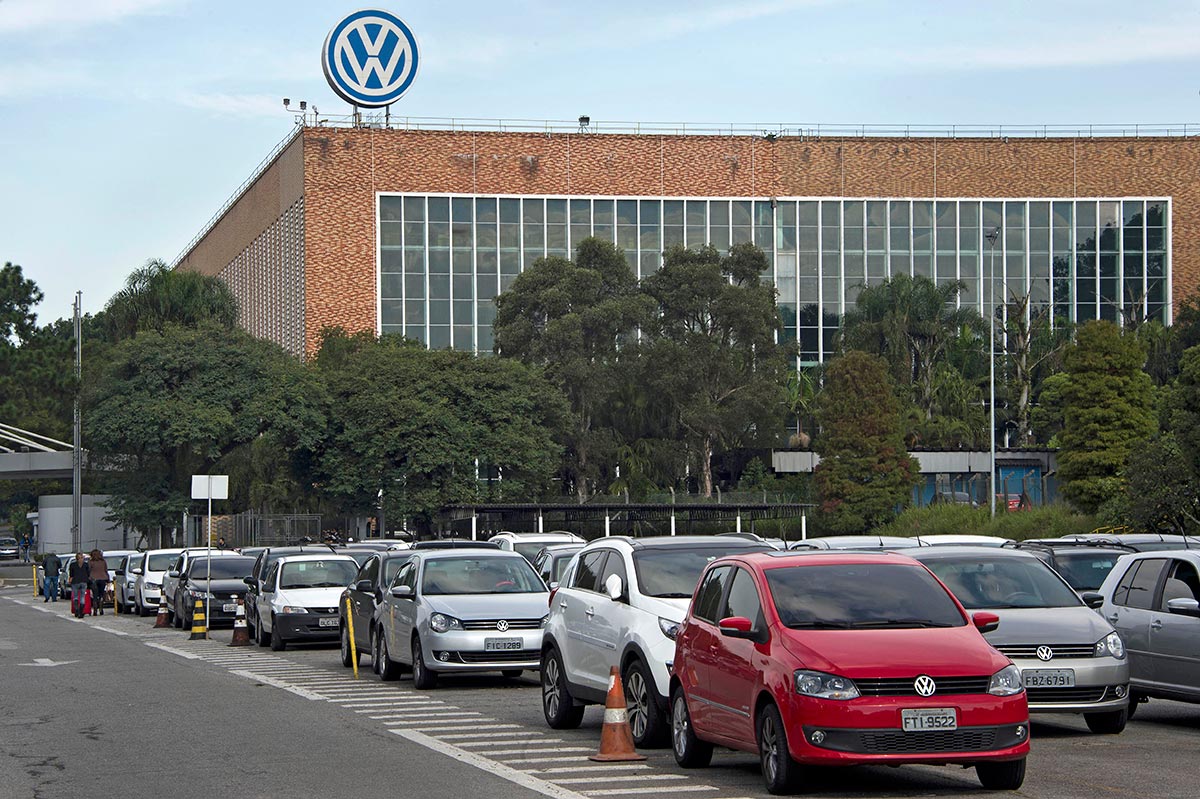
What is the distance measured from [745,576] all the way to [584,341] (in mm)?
57803

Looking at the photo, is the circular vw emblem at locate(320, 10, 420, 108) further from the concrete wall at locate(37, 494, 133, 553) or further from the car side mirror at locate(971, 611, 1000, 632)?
the car side mirror at locate(971, 611, 1000, 632)

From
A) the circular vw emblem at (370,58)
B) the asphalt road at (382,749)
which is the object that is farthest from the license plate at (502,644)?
the circular vw emblem at (370,58)

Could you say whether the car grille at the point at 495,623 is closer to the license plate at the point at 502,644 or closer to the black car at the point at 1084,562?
the license plate at the point at 502,644

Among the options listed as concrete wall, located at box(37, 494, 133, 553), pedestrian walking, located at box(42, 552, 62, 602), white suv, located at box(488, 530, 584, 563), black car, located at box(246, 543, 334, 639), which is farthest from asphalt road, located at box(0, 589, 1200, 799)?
concrete wall, located at box(37, 494, 133, 553)

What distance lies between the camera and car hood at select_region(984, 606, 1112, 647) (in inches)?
548

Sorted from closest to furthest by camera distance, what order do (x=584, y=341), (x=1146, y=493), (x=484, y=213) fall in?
1. (x=1146, y=493)
2. (x=584, y=341)
3. (x=484, y=213)

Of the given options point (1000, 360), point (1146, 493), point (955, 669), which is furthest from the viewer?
point (1000, 360)

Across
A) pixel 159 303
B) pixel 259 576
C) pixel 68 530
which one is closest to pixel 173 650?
pixel 259 576

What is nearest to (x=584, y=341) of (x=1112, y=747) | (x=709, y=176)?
(x=709, y=176)

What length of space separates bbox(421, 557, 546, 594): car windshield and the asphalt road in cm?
118

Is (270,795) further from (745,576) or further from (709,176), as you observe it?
(709,176)

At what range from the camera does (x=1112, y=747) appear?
44.5ft

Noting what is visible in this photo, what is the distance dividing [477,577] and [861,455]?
37.0m

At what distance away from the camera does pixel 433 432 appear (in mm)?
60188
